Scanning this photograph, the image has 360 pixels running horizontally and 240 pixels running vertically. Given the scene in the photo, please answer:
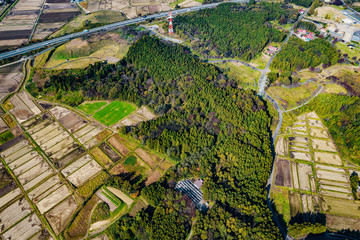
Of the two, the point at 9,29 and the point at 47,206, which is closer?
the point at 47,206

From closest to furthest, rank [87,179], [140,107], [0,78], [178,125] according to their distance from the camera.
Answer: [87,179] < [178,125] < [140,107] < [0,78]

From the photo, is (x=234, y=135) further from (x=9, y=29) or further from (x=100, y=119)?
(x=9, y=29)

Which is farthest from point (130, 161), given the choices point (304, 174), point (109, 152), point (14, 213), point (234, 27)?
point (234, 27)

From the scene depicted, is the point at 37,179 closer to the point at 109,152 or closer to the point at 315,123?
the point at 109,152

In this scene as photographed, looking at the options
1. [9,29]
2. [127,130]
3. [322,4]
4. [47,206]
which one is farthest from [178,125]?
[322,4]

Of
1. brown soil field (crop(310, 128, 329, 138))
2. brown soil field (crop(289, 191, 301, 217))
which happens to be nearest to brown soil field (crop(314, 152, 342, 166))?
brown soil field (crop(310, 128, 329, 138))

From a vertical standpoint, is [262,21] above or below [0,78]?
above

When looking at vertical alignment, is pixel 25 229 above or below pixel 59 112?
below
